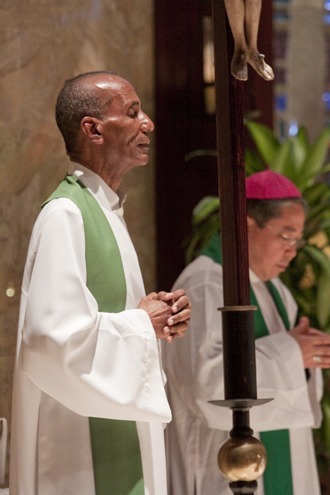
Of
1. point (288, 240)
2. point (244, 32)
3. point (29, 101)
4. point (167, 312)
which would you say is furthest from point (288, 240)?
point (244, 32)

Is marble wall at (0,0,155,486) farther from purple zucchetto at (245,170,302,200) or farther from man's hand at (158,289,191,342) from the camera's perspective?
man's hand at (158,289,191,342)

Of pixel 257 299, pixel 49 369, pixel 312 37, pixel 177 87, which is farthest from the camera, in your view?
pixel 312 37

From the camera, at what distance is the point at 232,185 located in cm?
351

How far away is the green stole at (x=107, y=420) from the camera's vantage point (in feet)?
12.0

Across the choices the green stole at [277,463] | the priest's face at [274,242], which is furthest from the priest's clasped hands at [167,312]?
the priest's face at [274,242]

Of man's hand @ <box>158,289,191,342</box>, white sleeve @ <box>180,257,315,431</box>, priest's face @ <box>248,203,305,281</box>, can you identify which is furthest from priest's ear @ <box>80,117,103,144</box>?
priest's face @ <box>248,203,305,281</box>

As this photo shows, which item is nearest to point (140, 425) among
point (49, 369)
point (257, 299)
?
point (49, 369)

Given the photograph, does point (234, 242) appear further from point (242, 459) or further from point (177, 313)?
point (242, 459)

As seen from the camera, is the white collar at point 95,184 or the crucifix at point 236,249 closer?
the crucifix at point 236,249

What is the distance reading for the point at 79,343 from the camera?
11.3 ft

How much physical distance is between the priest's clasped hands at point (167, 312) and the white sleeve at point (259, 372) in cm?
121

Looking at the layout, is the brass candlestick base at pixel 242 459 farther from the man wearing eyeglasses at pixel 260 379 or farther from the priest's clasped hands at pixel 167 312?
the man wearing eyeglasses at pixel 260 379

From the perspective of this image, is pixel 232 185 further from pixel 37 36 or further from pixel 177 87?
pixel 177 87

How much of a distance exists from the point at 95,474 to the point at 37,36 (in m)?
2.34
